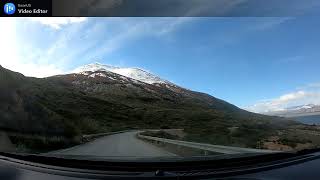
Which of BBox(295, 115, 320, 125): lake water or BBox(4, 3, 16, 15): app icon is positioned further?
BBox(295, 115, 320, 125): lake water

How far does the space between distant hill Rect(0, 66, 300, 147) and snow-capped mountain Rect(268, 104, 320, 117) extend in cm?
21

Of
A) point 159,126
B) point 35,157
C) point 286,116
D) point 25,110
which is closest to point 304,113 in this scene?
point 286,116

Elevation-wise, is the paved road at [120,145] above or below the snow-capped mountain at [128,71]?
below

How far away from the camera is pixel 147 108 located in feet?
15.5

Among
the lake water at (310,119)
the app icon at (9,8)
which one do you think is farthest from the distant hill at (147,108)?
the app icon at (9,8)

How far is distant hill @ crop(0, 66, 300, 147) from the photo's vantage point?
4.02m

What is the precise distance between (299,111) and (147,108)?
1.97 meters

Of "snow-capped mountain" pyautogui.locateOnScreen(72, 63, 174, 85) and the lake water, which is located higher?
"snow-capped mountain" pyautogui.locateOnScreen(72, 63, 174, 85)

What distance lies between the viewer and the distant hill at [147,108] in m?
4.02

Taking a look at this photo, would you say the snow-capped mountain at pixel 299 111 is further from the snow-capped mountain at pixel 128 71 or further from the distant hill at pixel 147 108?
the snow-capped mountain at pixel 128 71

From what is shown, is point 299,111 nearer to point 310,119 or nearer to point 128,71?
point 310,119

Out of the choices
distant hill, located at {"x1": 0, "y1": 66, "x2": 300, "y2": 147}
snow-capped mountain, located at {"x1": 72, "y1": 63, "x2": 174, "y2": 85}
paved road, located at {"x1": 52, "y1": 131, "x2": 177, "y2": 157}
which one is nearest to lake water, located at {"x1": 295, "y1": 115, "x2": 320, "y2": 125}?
distant hill, located at {"x1": 0, "y1": 66, "x2": 300, "y2": 147}

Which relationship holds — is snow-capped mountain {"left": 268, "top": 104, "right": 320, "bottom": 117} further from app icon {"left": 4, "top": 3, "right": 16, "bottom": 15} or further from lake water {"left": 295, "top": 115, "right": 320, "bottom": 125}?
app icon {"left": 4, "top": 3, "right": 16, "bottom": 15}

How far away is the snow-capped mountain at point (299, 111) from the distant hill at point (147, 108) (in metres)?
0.21
